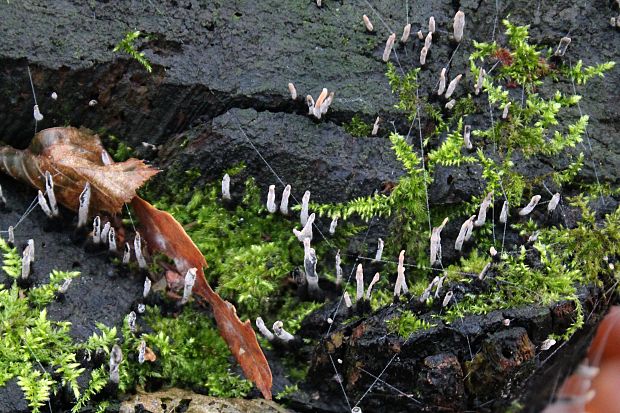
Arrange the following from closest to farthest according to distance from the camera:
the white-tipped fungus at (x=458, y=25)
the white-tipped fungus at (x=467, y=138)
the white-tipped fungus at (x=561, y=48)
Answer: the white-tipped fungus at (x=467, y=138), the white-tipped fungus at (x=458, y=25), the white-tipped fungus at (x=561, y=48)

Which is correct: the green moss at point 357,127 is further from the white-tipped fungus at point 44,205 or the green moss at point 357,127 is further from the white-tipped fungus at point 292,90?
the white-tipped fungus at point 44,205

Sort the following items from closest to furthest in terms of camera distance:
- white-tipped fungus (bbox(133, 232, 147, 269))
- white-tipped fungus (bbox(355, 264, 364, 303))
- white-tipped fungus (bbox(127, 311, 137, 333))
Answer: white-tipped fungus (bbox(355, 264, 364, 303)) < white-tipped fungus (bbox(127, 311, 137, 333)) < white-tipped fungus (bbox(133, 232, 147, 269))

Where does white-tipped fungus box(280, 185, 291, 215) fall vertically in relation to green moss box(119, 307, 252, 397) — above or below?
above

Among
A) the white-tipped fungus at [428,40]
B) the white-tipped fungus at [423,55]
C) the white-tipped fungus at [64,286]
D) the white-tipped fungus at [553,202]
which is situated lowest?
the white-tipped fungus at [64,286]

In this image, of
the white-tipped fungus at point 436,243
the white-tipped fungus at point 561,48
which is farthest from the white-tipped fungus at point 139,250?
the white-tipped fungus at point 561,48

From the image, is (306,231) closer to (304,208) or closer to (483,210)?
(304,208)

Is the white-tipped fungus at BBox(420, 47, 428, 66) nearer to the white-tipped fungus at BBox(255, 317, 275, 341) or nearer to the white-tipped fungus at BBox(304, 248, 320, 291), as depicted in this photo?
the white-tipped fungus at BBox(304, 248, 320, 291)

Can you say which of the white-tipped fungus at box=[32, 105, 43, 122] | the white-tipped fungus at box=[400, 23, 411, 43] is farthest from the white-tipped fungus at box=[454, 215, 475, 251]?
the white-tipped fungus at box=[32, 105, 43, 122]
